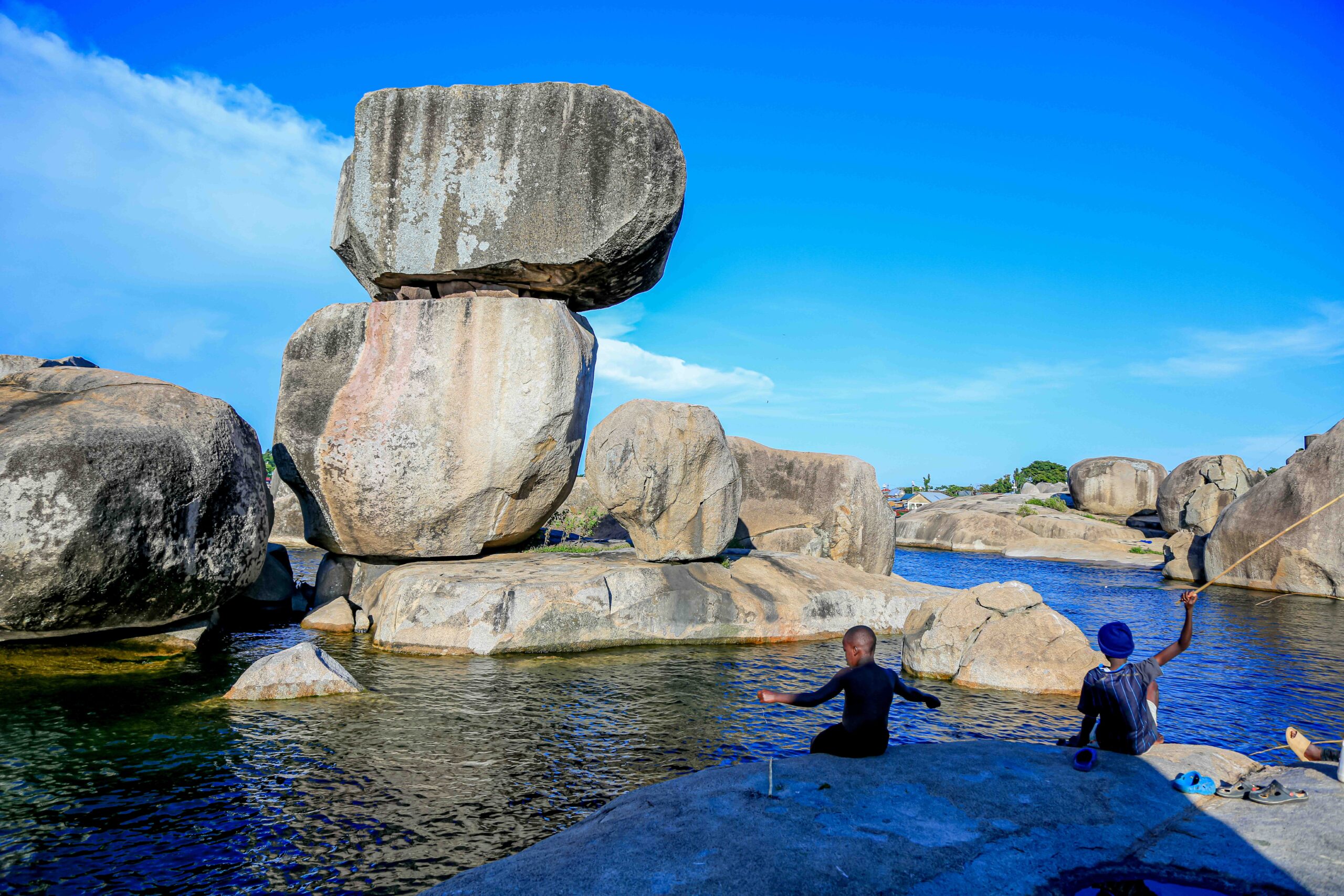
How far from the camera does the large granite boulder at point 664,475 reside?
13781 millimetres

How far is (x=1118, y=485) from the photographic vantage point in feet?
147

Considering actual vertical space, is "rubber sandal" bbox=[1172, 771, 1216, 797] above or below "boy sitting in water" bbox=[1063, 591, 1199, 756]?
below

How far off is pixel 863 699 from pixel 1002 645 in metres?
6.06

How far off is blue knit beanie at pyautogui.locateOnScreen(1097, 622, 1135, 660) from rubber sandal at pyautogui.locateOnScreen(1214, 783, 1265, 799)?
3.71ft

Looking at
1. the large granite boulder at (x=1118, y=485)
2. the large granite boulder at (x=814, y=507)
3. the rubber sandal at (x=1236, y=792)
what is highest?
the large granite boulder at (x=1118, y=485)

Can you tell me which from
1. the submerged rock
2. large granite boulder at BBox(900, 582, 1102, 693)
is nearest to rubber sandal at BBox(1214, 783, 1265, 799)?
large granite boulder at BBox(900, 582, 1102, 693)

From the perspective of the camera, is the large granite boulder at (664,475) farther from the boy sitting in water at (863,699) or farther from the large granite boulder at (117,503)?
the boy sitting in water at (863,699)

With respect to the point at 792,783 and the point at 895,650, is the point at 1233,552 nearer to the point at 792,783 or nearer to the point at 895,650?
the point at 895,650

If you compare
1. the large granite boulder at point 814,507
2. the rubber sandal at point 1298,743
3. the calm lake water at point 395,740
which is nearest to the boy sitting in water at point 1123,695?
the rubber sandal at point 1298,743

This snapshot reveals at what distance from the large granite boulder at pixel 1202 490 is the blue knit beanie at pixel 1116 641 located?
29.8 meters

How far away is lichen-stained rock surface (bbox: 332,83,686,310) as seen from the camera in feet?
45.6

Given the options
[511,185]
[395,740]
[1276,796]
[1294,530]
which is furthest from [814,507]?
[1276,796]

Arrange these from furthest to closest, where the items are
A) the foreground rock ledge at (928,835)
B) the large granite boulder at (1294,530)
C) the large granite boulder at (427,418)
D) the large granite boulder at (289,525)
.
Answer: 1. the large granite boulder at (289,525)
2. the large granite boulder at (1294,530)
3. the large granite boulder at (427,418)
4. the foreground rock ledge at (928,835)

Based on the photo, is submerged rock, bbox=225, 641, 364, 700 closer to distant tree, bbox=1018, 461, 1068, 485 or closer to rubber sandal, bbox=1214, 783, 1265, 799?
rubber sandal, bbox=1214, 783, 1265, 799
